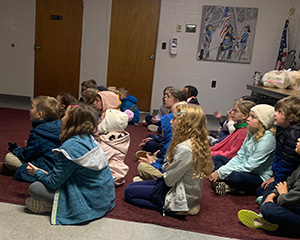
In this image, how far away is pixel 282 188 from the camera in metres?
2.13

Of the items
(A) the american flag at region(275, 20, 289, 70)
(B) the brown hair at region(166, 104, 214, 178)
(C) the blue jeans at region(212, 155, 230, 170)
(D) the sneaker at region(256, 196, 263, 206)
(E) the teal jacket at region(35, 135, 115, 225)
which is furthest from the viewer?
(A) the american flag at region(275, 20, 289, 70)

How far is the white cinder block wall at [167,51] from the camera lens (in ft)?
20.3

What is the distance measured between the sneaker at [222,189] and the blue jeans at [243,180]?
0.03 meters

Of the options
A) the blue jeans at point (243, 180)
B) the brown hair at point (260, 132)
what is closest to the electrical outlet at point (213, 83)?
the brown hair at point (260, 132)

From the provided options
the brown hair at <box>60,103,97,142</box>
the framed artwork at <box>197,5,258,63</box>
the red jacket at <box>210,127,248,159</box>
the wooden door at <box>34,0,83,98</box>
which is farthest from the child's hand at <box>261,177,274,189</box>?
the wooden door at <box>34,0,83,98</box>

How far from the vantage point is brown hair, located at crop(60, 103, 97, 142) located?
1980 millimetres

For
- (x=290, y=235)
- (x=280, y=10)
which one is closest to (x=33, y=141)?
(x=290, y=235)

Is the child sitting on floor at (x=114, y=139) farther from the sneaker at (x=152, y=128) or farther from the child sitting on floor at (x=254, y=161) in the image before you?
the sneaker at (x=152, y=128)

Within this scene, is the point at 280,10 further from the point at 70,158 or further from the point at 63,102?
the point at 70,158

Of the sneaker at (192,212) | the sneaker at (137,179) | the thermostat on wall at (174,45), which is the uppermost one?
the thermostat on wall at (174,45)

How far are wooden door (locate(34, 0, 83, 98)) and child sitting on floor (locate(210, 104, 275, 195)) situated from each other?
186 inches

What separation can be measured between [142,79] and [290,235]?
487 centimetres

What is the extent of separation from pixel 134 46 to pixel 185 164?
4784mm

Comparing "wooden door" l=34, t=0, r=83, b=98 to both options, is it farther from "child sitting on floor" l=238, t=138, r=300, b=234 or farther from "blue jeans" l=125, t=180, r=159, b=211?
"child sitting on floor" l=238, t=138, r=300, b=234
